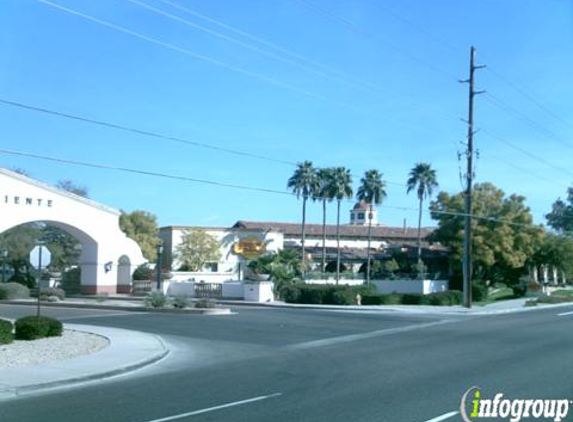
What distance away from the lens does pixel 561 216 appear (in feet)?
375

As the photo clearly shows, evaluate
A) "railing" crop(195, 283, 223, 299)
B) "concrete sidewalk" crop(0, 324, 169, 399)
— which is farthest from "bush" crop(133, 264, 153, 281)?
"concrete sidewalk" crop(0, 324, 169, 399)

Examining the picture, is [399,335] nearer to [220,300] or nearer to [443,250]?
[220,300]

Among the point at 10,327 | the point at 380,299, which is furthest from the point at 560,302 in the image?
the point at 10,327

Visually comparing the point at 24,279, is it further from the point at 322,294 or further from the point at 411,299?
the point at 411,299

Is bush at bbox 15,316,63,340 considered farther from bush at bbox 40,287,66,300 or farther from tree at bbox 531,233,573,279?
tree at bbox 531,233,573,279

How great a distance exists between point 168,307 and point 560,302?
103 ft

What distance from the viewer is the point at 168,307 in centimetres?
3506

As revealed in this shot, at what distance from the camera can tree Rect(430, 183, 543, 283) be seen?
193 feet

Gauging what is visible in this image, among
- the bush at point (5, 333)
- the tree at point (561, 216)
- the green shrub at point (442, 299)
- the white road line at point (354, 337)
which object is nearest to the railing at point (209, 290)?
the green shrub at point (442, 299)

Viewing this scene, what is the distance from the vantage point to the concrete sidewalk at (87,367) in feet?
42.1

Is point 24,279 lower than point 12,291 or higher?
higher

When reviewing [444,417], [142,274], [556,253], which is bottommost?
[444,417]

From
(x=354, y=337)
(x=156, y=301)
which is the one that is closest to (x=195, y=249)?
(x=156, y=301)

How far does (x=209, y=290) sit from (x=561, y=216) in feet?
270
